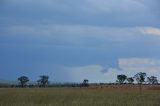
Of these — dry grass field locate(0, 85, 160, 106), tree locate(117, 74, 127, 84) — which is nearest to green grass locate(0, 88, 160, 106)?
dry grass field locate(0, 85, 160, 106)

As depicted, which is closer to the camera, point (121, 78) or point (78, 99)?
point (78, 99)

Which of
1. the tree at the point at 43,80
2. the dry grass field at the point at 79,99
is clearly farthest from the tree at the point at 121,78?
the dry grass field at the point at 79,99

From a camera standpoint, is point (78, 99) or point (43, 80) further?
point (43, 80)

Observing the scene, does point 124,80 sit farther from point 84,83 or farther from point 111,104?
point 111,104

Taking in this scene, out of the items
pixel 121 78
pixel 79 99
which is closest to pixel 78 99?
pixel 79 99

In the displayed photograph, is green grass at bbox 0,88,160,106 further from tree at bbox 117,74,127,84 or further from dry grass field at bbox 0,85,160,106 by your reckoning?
tree at bbox 117,74,127,84

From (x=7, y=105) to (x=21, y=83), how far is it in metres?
90.9

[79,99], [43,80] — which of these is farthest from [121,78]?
[79,99]

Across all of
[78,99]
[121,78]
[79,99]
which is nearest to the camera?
[78,99]

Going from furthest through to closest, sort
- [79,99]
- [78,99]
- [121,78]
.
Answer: [121,78]
[79,99]
[78,99]

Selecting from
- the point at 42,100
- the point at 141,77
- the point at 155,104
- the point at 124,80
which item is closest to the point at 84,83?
the point at 124,80

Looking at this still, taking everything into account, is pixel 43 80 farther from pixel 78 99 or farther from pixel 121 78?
pixel 78 99

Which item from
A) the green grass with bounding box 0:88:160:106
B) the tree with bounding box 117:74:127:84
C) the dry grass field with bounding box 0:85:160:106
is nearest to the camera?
the green grass with bounding box 0:88:160:106

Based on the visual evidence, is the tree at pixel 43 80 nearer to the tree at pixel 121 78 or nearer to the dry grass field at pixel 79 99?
the tree at pixel 121 78
